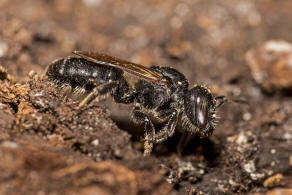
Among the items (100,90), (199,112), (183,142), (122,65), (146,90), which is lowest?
(183,142)

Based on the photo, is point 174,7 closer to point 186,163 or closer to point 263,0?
point 263,0

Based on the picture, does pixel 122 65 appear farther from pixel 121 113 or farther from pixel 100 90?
pixel 121 113

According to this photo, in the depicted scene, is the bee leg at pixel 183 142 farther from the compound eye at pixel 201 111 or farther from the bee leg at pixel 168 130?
the compound eye at pixel 201 111

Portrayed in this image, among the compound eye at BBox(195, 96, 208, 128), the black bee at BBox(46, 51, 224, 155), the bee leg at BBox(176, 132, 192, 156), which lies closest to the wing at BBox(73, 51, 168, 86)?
the black bee at BBox(46, 51, 224, 155)

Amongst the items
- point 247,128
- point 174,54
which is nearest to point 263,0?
point 174,54

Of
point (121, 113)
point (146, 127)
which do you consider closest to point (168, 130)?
point (146, 127)

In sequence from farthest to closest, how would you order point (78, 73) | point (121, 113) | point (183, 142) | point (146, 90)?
point (121, 113)
point (183, 142)
point (146, 90)
point (78, 73)
